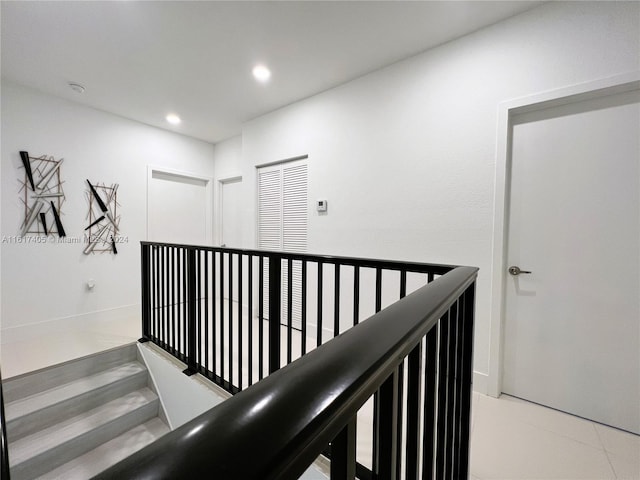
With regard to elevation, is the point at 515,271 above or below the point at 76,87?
below

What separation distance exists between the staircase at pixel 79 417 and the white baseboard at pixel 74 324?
98cm

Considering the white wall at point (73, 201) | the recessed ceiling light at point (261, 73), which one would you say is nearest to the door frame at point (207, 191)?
the white wall at point (73, 201)

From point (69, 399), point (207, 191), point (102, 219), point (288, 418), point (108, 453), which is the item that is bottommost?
point (108, 453)

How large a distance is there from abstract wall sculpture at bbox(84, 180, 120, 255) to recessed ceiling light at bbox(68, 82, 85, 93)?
101 centimetres

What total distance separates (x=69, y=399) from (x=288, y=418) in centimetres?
296

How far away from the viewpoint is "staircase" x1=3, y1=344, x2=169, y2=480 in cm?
193

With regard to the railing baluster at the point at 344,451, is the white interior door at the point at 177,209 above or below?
above

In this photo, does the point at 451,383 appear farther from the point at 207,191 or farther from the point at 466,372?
the point at 207,191

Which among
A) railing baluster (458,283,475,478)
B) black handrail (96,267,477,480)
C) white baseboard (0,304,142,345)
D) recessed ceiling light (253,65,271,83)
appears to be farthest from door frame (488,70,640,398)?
white baseboard (0,304,142,345)

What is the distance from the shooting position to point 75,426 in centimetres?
212

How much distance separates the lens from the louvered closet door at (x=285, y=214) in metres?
3.26

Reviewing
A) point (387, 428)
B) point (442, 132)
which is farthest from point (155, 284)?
point (442, 132)

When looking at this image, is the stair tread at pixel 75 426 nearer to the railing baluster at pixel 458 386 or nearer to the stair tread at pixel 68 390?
the stair tread at pixel 68 390

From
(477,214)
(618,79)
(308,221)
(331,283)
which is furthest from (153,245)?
(618,79)
